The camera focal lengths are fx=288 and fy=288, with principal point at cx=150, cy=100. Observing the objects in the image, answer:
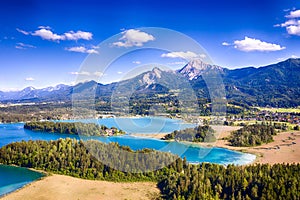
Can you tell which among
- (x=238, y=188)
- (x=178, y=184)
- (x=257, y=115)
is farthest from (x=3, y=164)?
(x=257, y=115)

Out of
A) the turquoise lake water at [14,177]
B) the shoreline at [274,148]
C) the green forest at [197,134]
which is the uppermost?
the green forest at [197,134]

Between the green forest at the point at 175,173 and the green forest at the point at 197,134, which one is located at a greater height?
the green forest at the point at 197,134

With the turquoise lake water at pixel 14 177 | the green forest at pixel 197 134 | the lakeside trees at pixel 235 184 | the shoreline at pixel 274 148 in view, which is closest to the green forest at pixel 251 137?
the shoreline at pixel 274 148

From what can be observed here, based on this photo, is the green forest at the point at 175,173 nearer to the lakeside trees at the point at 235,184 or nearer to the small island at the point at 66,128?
the lakeside trees at the point at 235,184

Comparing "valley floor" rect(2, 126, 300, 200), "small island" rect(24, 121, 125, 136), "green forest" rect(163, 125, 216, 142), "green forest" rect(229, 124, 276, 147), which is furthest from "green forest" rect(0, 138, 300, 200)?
"green forest" rect(229, 124, 276, 147)

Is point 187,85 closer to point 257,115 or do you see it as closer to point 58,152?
point 58,152

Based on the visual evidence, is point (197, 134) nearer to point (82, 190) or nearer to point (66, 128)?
point (82, 190)

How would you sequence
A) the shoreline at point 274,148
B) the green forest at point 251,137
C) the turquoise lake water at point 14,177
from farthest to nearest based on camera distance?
the green forest at point 251,137
the shoreline at point 274,148
the turquoise lake water at point 14,177
